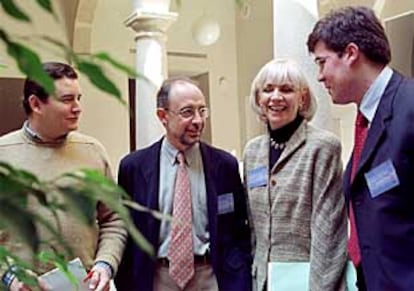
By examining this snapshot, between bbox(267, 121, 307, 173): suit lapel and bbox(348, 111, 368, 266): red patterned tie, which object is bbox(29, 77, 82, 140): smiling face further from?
bbox(348, 111, 368, 266): red patterned tie

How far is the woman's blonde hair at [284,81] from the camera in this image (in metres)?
2.50

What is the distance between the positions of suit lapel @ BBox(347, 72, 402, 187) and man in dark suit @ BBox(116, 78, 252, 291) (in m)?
0.70

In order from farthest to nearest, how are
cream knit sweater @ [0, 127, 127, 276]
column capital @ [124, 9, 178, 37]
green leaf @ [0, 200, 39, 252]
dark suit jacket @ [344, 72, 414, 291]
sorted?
1. column capital @ [124, 9, 178, 37]
2. cream knit sweater @ [0, 127, 127, 276]
3. dark suit jacket @ [344, 72, 414, 291]
4. green leaf @ [0, 200, 39, 252]

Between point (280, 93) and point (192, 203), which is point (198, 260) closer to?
point (192, 203)

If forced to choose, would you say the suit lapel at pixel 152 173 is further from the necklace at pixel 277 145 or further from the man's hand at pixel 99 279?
the necklace at pixel 277 145

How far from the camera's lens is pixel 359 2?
8516 millimetres

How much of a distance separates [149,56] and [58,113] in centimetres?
416

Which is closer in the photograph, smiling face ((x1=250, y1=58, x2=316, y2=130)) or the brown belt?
smiling face ((x1=250, y1=58, x2=316, y2=130))

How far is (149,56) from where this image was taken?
21.5 feet

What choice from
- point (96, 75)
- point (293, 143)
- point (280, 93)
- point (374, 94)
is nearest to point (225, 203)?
point (293, 143)

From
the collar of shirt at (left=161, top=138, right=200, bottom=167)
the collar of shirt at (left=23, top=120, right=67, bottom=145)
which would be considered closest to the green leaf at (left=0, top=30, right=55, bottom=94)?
the collar of shirt at (left=23, top=120, right=67, bottom=145)

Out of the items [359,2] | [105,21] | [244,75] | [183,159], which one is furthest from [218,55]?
[183,159]

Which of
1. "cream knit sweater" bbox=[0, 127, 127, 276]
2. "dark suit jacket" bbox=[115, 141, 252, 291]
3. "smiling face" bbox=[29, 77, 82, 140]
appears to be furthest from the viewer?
"dark suit jacket" bbox=[115, 141, 252, 291]

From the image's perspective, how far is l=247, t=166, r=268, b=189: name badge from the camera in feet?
8.39
